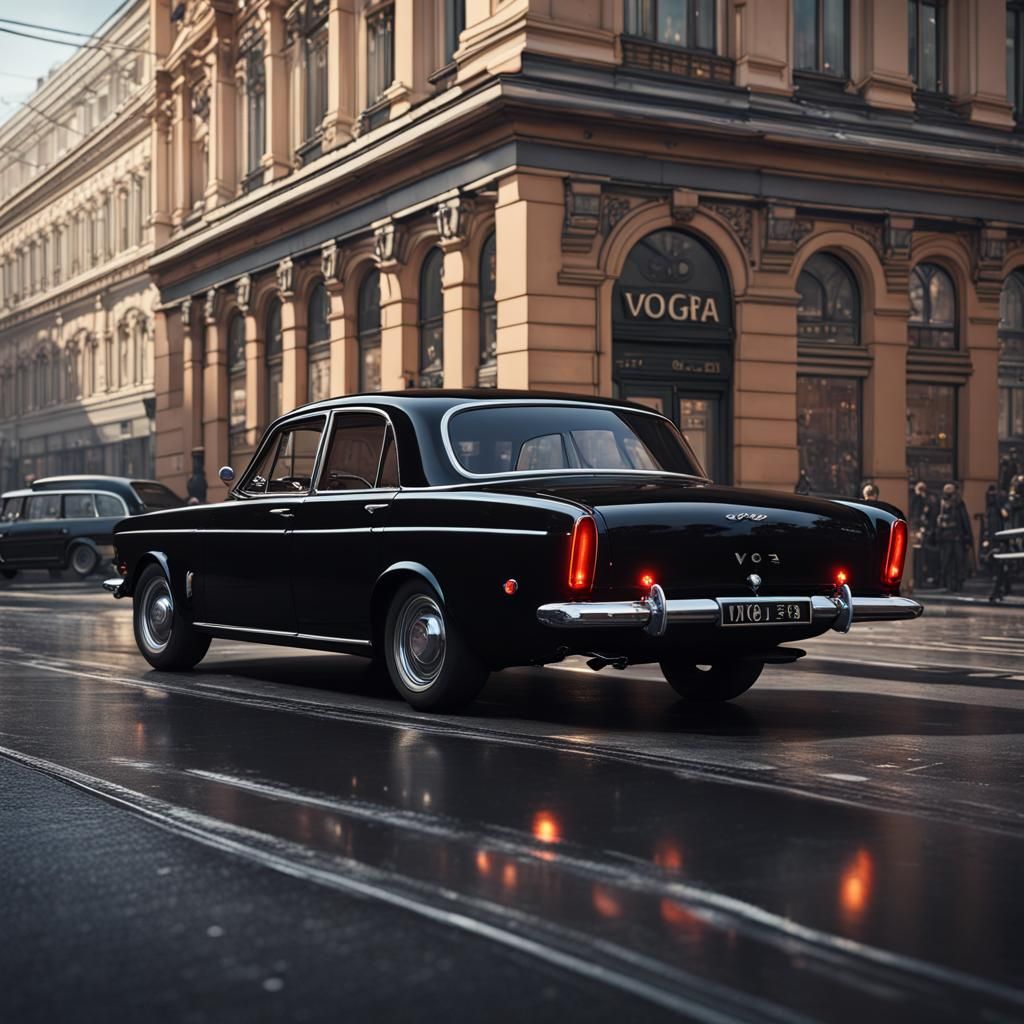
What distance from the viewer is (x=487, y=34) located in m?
25.1

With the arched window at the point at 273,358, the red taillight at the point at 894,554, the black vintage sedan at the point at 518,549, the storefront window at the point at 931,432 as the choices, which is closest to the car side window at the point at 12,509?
the arched window at the point at 273,358

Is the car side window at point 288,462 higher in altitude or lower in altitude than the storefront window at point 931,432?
lower

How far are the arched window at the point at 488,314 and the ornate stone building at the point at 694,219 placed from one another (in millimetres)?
52

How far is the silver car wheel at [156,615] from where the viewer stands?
10914mm

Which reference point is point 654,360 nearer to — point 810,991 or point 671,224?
point 671,224

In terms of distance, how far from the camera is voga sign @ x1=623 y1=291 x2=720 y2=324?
84.7 ft

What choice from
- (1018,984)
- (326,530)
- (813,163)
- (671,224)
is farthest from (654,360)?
(1018,984)

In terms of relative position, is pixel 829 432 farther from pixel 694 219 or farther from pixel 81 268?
pixel 81 268

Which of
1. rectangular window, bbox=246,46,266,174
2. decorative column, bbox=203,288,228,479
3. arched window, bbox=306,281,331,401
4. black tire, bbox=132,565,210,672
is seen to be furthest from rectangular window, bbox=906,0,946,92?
black tire, bbox=132,565,210,672

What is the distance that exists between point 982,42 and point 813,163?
15.3ft

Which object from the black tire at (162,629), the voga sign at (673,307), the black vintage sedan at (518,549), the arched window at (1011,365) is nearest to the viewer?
the black vintage sedan at (518,549)

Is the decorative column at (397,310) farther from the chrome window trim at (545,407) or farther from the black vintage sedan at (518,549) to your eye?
the chrome window trim at (545,407)

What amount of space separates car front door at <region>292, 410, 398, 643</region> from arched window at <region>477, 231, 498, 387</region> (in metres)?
16.4

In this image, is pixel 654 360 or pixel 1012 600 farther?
pixel 654 360
